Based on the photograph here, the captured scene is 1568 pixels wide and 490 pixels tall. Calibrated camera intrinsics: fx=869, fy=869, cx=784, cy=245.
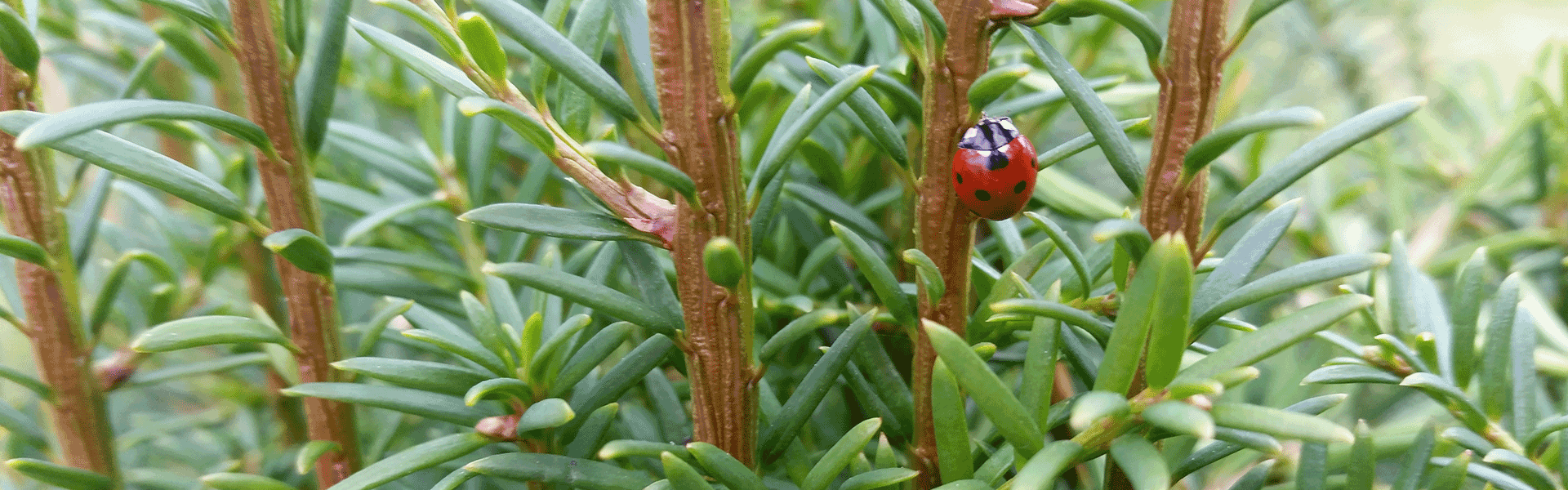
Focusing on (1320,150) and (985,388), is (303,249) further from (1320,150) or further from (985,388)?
(1320,150)

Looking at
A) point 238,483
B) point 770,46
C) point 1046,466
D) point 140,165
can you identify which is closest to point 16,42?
point 140,165

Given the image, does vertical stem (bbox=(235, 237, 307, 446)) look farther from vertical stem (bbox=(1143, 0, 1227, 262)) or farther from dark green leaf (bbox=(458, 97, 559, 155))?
vertical stem (bbox=(1143, 0, 1227, 262))

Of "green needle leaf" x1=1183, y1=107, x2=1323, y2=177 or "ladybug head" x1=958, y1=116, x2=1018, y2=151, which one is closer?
"green needle leaf" x1=1183, y1=107, x2=1323, y2=177

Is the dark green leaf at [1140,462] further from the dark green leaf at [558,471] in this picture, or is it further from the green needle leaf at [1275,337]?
the dark green leaf at [558,471]

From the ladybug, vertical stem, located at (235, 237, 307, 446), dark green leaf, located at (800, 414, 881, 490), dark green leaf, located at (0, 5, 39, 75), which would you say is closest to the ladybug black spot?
the ladybug

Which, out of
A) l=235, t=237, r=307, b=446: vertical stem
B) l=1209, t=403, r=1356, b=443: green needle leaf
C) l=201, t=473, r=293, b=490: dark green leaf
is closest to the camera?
l=1209, t=403, r=1356, b=443: green needle leaf

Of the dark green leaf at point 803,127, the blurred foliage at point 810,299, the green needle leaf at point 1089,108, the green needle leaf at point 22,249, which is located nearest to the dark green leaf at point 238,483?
the blurred foliage at point 810,299

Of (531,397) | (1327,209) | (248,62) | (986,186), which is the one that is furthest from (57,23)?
(1327,209)
